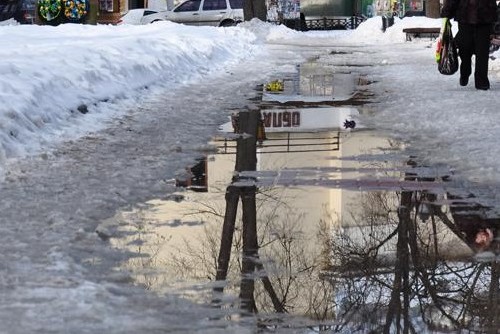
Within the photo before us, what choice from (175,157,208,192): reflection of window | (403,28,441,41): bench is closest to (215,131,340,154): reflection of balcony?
(175,157,208,192): reflection of window

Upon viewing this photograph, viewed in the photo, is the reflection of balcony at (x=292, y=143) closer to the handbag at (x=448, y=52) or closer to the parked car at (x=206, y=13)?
the handbag at (x=448, y=52)

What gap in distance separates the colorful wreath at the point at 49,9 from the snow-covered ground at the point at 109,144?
540 inches

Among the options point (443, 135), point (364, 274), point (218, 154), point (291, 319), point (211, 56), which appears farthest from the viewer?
point (211, 56)

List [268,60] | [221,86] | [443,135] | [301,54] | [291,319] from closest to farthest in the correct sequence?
[291,319]
[443,135]
[221,86]
[268,60]
[301,54]

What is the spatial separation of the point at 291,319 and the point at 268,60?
17.8m

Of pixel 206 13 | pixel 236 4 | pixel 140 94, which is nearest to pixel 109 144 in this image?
pixel 140 94

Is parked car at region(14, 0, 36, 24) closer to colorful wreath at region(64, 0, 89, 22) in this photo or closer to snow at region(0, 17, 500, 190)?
colorful wreath at region(64, 0, 89, 22)

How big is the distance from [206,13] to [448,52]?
90.3 feet

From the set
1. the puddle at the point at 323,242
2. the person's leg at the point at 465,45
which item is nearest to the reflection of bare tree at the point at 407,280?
the puddle at the point at 323,242

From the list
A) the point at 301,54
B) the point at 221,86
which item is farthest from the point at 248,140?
the point at 301,54

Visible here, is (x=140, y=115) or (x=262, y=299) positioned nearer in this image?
(x=262, y=299)

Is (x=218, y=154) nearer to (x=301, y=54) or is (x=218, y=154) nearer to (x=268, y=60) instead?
(x=268, y=60)

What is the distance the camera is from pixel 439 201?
5363 millimetres

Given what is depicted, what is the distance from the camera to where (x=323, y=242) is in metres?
4.73
